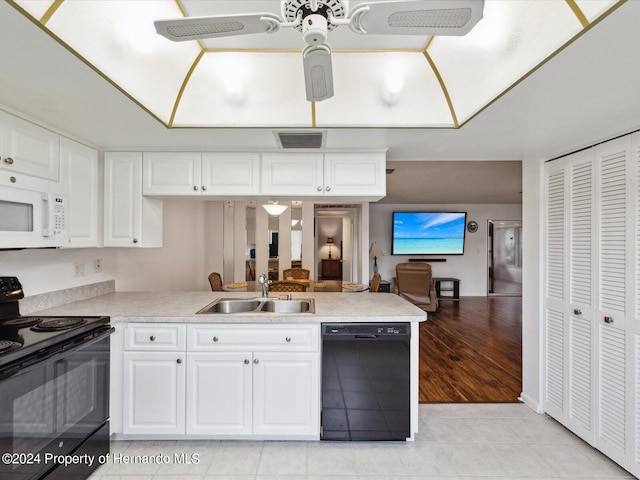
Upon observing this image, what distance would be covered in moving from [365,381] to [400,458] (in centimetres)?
49

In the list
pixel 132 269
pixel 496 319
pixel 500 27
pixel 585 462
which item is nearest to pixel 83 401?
pixel 132 269

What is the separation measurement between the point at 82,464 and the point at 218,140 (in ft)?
6.77

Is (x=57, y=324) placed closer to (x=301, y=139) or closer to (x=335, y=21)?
(x=301, y=139)

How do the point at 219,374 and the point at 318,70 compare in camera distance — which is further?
the point at 219,374

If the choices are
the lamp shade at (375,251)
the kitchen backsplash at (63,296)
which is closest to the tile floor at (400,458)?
the kitchen backsplash at (63,296)

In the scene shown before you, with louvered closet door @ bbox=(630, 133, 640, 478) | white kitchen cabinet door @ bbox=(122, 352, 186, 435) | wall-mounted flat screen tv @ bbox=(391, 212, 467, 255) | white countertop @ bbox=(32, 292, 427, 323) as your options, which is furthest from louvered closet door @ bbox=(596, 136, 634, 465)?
wall-mounted flat screen tv @ bbox=(391, 212, 467, 255)

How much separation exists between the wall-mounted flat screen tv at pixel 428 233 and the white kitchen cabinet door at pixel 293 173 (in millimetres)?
5760

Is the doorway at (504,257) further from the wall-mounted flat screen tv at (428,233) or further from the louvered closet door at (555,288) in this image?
the louvered closet door at (555,288)

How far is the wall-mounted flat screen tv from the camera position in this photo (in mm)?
8008

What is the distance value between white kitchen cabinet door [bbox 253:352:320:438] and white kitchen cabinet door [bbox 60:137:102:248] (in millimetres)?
1560

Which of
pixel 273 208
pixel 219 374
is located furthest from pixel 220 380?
pixel 273 208

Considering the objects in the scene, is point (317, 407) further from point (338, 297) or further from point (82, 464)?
point (82, 464)

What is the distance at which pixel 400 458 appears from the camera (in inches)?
82.0

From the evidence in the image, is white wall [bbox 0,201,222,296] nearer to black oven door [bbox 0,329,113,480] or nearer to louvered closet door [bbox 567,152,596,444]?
black oven door [bbox 0,329,113,480]
